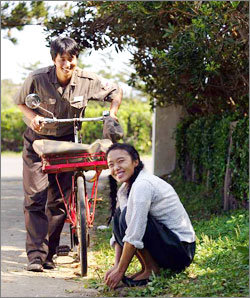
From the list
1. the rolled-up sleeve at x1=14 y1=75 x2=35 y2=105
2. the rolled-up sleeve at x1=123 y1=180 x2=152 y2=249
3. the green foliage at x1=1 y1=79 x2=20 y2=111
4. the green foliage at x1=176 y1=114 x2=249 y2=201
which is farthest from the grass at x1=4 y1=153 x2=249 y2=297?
the green foliage at x1=1 y1=79 x2=20 y2=111

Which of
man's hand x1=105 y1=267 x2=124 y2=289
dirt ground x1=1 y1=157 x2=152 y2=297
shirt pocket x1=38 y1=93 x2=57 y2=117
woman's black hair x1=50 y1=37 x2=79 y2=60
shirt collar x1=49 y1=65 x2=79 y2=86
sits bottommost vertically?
dirt ground x1=1 y1=157 x2=152 y2=297

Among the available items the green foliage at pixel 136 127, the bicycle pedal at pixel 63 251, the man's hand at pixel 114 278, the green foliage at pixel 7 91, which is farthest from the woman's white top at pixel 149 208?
the green foliage at pixel 7 91

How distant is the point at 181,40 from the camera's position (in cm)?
873

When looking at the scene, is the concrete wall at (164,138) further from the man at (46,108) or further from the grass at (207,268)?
the man at (46,108)

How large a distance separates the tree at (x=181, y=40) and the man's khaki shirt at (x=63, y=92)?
2.20 m

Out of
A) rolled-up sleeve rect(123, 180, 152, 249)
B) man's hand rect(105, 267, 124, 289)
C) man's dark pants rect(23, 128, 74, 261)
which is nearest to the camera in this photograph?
rolled-up sleeve rect(123, 180, 152, 249)

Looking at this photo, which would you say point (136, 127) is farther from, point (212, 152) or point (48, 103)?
point (48, 103)

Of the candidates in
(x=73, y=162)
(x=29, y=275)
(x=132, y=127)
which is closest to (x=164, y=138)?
(x=73, y=162)

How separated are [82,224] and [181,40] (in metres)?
3.65

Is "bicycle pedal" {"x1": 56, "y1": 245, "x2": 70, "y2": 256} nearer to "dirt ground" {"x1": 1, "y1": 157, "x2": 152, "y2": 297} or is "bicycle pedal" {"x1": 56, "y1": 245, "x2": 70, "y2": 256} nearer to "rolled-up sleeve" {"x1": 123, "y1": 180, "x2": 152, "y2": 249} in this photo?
"dirt ground" {"x1": 1, "y1": 157, "x2": 152, "y2": 297}

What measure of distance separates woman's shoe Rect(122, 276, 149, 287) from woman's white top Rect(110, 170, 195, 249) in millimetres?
320

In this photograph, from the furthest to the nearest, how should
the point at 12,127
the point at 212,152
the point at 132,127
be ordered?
1. the point at 12,127
2. the point at 132,127
3. the point at 212,152

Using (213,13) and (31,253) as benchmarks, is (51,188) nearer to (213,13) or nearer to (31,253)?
(31,253)

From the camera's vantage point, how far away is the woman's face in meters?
5.36
